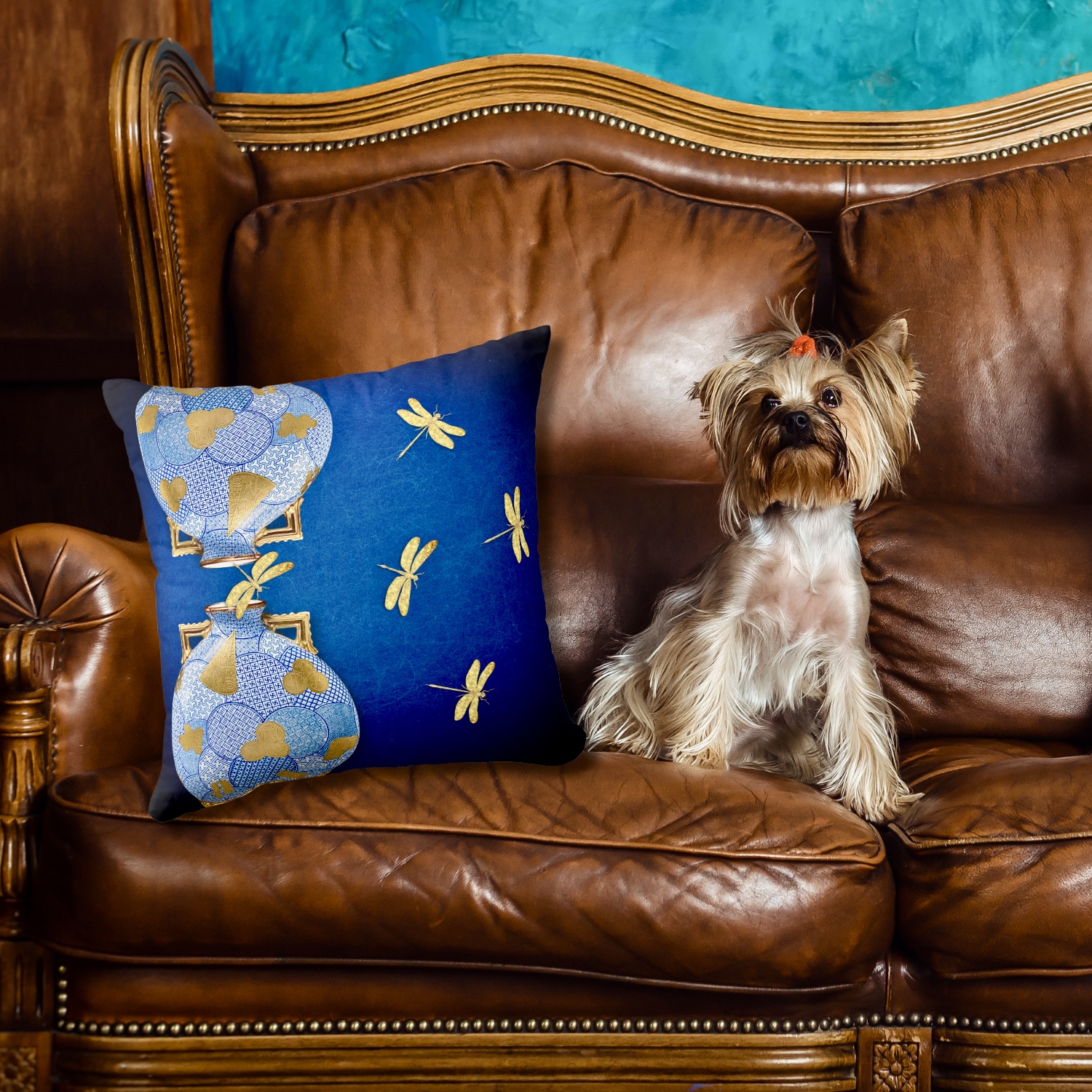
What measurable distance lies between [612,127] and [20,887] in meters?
1.80

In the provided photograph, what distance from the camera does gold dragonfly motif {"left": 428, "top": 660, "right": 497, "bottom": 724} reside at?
4.19ft

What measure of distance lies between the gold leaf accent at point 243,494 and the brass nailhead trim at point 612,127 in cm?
118

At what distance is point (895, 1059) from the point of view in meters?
1.21

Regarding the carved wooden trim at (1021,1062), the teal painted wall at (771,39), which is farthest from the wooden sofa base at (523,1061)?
the teal painted wall at (771,39)

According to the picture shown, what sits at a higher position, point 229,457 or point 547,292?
point 547,292

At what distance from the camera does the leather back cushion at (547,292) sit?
190cm

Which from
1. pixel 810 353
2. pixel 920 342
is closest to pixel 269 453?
pixel 810 353

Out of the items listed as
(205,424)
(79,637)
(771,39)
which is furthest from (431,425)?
(771,39)

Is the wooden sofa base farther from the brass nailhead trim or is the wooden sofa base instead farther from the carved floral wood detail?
the brass nailhead trim

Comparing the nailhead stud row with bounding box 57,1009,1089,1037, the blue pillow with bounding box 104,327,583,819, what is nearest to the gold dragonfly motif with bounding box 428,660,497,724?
the blue pillow with bounding box 104,327,583,819

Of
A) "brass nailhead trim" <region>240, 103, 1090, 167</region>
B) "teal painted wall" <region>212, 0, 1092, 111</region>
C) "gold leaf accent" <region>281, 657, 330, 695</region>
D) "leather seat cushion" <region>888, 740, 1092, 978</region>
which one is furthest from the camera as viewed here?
→ "teal painted wall" <region>212, 0, 1092, 111</region>

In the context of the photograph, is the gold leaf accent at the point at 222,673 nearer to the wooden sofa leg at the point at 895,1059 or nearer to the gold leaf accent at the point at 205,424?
the gold leaf accent at the point at 205,424

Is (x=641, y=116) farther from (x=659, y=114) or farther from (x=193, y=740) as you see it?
(x=193, y=740)

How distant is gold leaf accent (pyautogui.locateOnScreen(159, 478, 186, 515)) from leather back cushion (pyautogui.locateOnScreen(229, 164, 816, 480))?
62 centimetres
